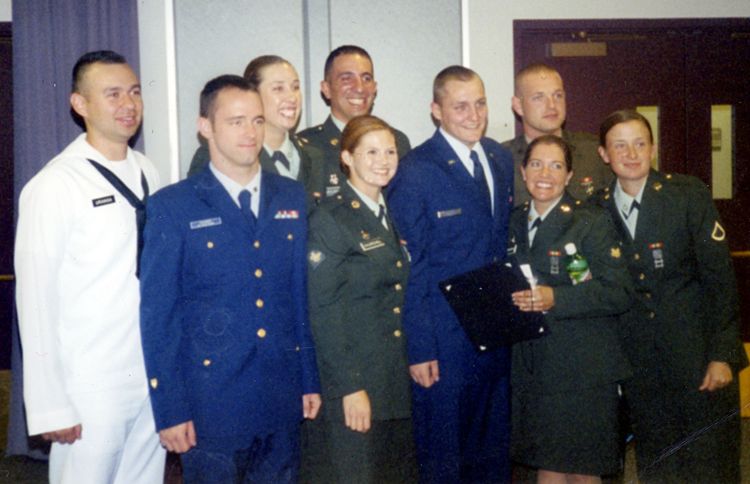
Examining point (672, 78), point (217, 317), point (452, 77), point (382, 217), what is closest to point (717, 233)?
point (452, 77)

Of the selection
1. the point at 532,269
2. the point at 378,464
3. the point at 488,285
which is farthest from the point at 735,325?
the point at 378,464

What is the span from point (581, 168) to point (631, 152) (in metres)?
0.52

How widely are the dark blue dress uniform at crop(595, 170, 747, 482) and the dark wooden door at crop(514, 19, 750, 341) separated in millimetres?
2102

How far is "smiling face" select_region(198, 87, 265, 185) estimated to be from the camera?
2.29 m

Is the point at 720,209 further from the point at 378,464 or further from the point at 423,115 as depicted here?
the point at 378,464

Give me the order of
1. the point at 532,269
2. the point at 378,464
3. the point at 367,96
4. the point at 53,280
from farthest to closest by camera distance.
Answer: the point at 367,96, the point at 532,269, the point at 378,464, the point at 53,280

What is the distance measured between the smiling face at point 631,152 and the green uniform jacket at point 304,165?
1.25 meters

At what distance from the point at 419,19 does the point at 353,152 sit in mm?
2188

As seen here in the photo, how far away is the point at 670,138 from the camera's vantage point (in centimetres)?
497

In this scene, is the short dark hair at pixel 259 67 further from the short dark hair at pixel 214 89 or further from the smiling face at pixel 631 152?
the smiling face at pixel 631 152

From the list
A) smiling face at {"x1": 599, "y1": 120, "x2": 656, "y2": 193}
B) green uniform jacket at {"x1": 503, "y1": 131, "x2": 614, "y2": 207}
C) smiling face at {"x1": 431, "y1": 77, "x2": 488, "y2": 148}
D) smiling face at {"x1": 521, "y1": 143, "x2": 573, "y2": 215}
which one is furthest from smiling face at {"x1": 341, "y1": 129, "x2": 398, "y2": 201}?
smiling face at {"x1": 599, "y1": 120, "x2": 656, "y2": 193}

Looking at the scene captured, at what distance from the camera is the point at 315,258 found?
2.44 m

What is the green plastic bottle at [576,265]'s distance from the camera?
272 cm

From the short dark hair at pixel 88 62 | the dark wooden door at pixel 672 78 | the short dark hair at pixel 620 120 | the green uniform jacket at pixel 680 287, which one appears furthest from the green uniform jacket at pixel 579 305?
the dark wooden door at pixel 672 78
